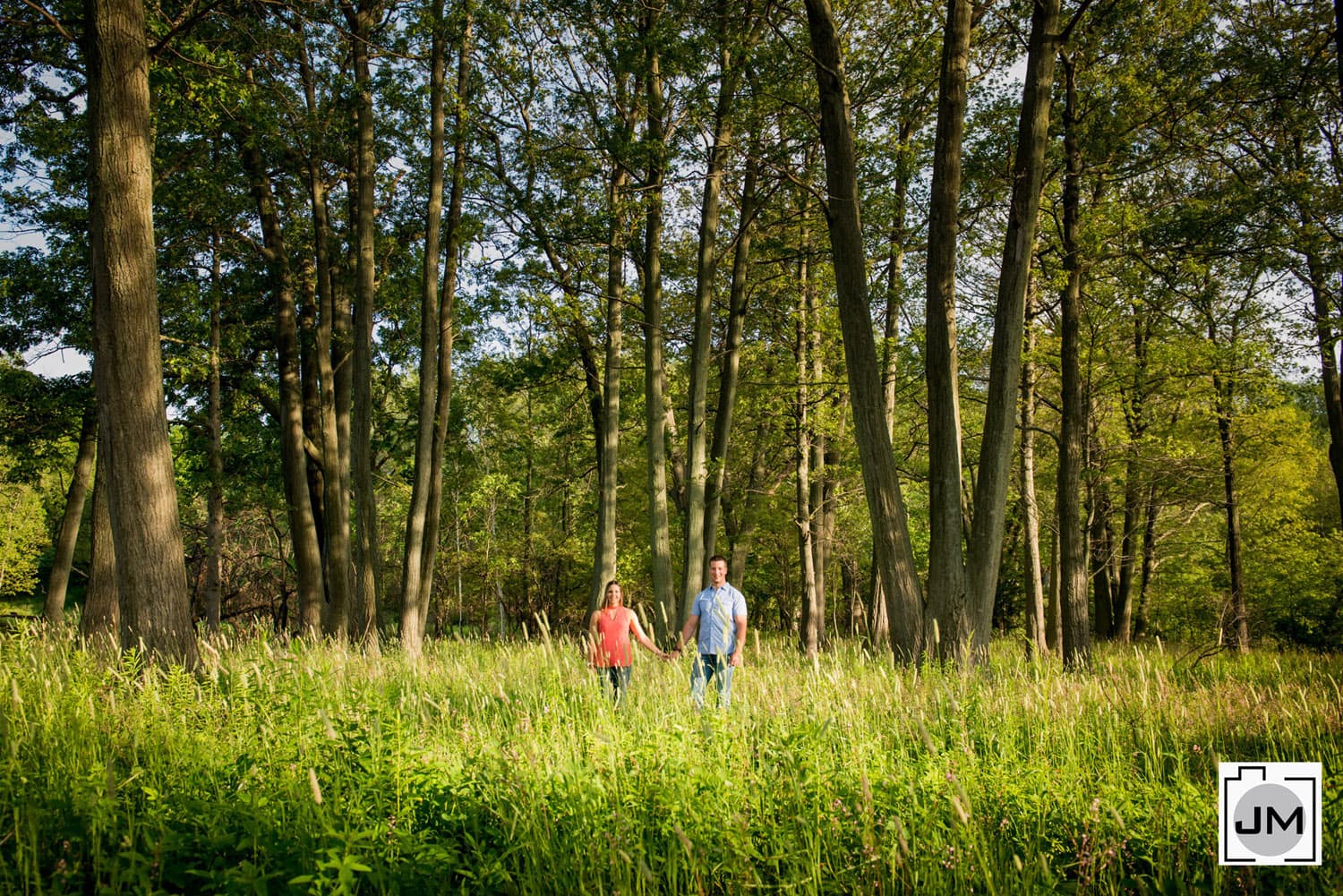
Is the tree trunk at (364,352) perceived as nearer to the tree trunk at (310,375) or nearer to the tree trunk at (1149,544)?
the tree trunk at (310,375)

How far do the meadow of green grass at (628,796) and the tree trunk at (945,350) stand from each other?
262cm

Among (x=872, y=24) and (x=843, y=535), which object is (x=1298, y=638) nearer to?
(x=843, y=535)

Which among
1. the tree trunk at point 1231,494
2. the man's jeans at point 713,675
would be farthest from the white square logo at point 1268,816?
the tree trunk at point 1231,494

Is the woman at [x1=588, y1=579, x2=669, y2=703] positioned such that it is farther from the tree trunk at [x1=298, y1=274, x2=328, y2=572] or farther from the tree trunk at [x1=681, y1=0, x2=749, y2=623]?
the tree trunk at [x1=298, y1=274, x2=328, y2=572]

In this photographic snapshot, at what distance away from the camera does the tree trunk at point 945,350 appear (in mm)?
8633

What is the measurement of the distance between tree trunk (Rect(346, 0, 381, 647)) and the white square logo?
11.6 metres

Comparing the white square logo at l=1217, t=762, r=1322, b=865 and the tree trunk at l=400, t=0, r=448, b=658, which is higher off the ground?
the tree trunk at l=400, t=0, r=448, b=658

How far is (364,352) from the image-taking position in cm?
1292

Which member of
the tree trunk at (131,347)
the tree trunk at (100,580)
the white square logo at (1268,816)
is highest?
the tree trunk at (131,347)

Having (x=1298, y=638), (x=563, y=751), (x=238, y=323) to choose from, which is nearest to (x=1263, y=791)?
(x=563, y=751)

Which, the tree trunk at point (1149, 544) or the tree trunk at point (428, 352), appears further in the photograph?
the tree trunk at point (1149, 544)

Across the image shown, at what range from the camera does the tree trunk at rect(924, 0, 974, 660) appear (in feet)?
28.3

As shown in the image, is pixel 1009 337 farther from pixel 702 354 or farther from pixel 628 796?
pixel 628 796

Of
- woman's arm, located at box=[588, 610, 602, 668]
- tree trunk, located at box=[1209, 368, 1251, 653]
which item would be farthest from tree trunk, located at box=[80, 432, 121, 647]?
tree trunk, located at box=[1209, 368, 1251, 653]
